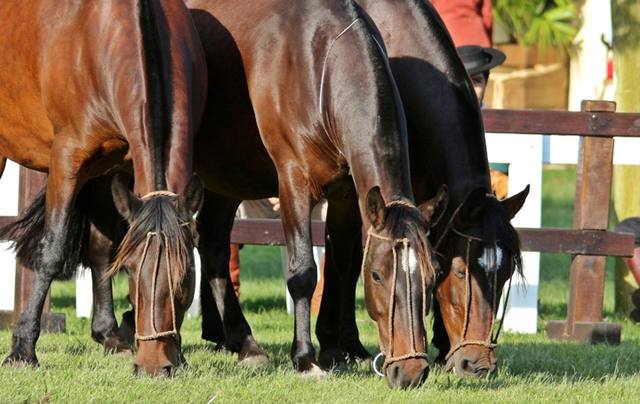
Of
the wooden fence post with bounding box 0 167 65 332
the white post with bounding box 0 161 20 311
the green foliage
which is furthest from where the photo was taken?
the green foliage

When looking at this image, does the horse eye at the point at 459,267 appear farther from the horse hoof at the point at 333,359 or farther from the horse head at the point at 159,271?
the horse head at the point at 159,271

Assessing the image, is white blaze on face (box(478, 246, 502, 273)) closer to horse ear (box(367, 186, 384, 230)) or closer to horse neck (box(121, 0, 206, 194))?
horse ear (box(367, 186, 384, 230))

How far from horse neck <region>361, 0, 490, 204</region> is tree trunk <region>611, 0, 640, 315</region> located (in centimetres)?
404

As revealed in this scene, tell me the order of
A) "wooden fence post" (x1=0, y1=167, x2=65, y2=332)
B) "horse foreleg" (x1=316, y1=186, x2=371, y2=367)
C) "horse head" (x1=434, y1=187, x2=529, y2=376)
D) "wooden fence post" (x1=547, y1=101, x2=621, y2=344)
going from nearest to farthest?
"horse head" (x1=434, y1=187, x2=529, y2=376)
"horse foreleg" (x1=316, y1=186, x2=371, y2=367)
"wooden fence post" (x1=0, y1=167, x2=65, y2=332)
"wooden fence post" (x1=547, y1=101, x2=621, y2=344)

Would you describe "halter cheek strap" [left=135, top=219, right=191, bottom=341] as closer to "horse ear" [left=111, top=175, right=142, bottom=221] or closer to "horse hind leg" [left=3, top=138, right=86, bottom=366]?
"horse ear" [left=111, top=175, right=142, bottom=221]

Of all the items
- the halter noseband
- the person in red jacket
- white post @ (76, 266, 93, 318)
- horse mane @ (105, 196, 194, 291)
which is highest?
the person in red jacket

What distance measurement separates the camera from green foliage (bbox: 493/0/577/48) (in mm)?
23109

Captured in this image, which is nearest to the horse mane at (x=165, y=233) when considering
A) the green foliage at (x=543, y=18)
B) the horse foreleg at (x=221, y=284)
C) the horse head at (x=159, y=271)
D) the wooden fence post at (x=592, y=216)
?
the horse head at (x=159, y=271)

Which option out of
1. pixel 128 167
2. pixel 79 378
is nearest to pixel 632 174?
A: pixel 128 167

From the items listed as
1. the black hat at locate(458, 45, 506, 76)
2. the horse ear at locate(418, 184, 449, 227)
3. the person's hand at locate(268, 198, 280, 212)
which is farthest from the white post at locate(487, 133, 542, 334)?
the horse ear at locate(418, 184, 449, 227)

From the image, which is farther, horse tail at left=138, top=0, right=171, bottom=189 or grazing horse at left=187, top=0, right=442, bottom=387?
horse tail at left=138, top=0, right=171, bottom=189

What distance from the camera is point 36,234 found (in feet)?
29.3

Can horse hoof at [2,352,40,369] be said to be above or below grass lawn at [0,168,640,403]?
above

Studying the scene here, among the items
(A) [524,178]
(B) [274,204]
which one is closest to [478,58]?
(A) [524,178]
